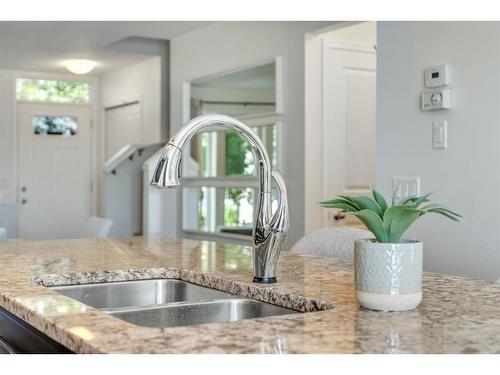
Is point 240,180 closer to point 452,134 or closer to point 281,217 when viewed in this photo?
point 452,134

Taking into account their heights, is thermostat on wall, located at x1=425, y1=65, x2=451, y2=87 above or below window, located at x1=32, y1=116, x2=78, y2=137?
below

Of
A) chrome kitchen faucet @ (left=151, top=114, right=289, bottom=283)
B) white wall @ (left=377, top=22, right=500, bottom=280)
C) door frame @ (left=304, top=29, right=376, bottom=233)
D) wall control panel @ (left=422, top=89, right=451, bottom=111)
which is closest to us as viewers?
chrome kitchen faucet @ (left=151, top=114, right=289, bottom=283)

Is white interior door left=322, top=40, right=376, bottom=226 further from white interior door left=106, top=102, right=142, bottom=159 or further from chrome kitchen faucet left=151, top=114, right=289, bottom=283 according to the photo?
white interior door left=106, top=102, right=142, bottom=159

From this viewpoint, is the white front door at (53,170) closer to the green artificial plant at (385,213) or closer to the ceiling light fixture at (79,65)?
the ceiling light fixture at (79,65)

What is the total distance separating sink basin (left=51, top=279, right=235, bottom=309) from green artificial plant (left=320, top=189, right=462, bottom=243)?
0.51 metres

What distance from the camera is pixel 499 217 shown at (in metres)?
2.49

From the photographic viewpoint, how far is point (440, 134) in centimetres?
273

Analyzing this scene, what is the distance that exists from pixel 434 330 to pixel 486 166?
1661 mm

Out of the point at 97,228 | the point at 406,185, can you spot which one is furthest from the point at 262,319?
the point at 97,228

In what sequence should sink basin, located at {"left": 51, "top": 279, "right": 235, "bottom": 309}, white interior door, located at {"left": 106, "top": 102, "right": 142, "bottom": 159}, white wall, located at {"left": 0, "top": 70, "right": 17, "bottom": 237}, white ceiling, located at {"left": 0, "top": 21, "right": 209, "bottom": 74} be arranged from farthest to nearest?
white wall, located at {"left": 0, "top": 70, "right": 17, "bottom": 237}
white interior door, located at {"left": 106, "top": 102, "right": 142, "bottom": 159}
white ceiling, located at {"left": 0, "top": 21, "right": 209, "bottom": 74}
sink basin, located at {"left": 51, "top": 279, "right": 235, "bottom": 309}

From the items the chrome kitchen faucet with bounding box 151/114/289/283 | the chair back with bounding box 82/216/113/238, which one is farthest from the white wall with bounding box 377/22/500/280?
the chair back with bounding box 82/216/113/238

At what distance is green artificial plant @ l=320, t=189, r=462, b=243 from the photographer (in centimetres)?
117
